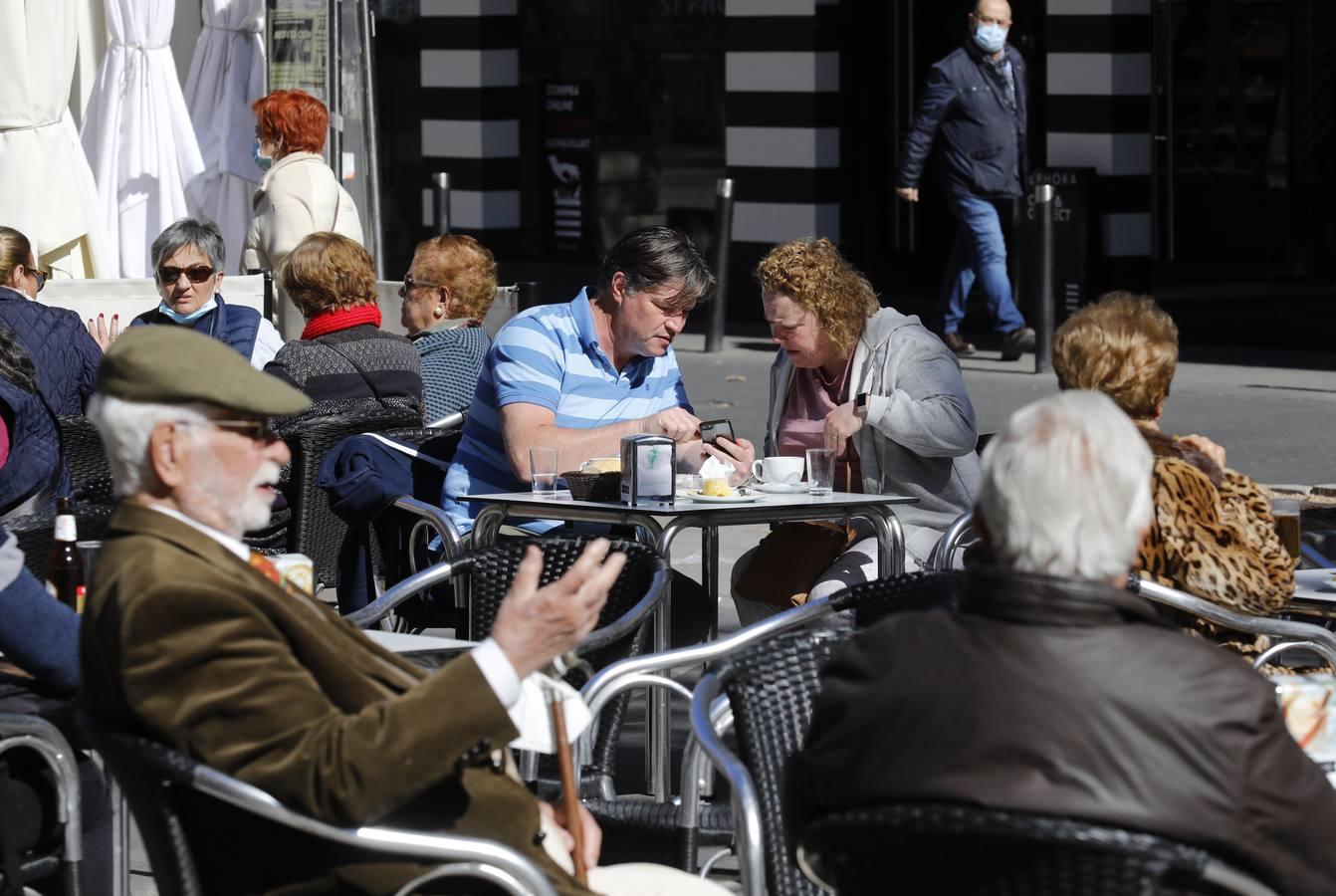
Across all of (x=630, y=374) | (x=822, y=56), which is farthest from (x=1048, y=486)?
(x=822, y=56)

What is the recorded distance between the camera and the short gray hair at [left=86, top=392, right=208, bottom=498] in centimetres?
268

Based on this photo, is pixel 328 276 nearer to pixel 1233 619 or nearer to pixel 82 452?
pixel 82 452

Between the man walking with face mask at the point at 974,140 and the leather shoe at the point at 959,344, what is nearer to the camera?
the man walking with face mask at the point at 974,140

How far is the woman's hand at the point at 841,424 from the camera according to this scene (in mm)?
5117

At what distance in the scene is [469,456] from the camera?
213 inches

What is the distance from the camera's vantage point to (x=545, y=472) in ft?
16.4

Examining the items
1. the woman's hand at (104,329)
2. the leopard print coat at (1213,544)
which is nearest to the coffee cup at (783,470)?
the leopard print coat at (1213,544)

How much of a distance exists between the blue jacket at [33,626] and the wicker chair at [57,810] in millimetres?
99

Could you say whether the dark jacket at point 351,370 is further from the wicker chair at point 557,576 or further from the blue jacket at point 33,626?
the blue jacket at point 33,626

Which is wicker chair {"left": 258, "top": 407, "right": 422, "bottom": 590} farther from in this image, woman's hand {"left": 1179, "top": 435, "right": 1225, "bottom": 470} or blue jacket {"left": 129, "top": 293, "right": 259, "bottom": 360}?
woman's hand {"left": 1179, "top": 435, "right": 1225, "bottom": 470}

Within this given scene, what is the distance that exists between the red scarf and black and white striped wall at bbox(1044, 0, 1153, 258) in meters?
7.73

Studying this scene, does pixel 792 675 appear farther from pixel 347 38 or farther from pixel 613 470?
pixel 347 38

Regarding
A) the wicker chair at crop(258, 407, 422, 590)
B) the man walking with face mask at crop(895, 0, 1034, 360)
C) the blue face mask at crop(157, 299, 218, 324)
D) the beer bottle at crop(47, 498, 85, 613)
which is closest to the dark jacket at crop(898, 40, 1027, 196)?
the man walking with face mask at crop(895, 0, 1034, 360)

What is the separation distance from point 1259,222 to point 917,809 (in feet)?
43.8
